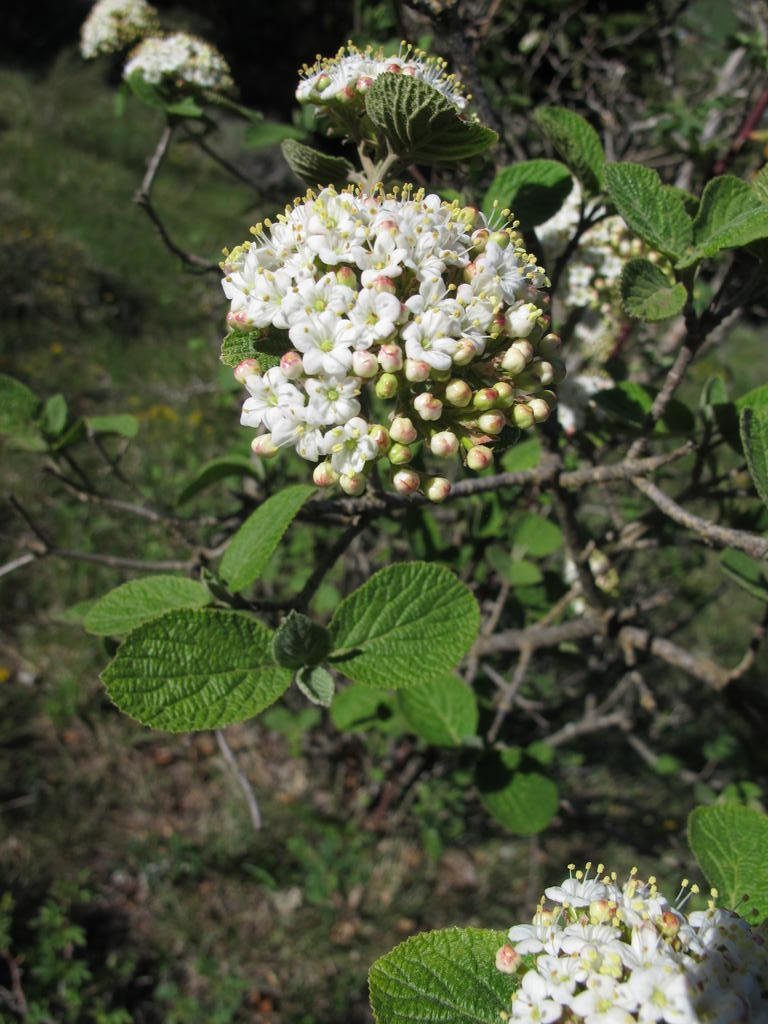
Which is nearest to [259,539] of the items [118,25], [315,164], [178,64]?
[315,164]

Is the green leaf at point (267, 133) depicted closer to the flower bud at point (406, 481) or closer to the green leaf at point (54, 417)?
the green leaf at point (54, 417)

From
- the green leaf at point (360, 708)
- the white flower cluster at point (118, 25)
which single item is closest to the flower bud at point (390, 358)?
the green leaf at point (360, 708)

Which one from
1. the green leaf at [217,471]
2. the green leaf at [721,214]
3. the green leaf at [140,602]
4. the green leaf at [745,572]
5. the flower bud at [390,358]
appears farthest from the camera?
the green leaf at [217,471]

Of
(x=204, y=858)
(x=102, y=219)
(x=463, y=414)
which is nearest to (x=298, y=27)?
(x=102, y=219)

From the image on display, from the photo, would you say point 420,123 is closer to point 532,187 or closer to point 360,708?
point 532,187

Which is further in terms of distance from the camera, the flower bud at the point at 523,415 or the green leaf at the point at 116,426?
the green leaf at the point at 116,426

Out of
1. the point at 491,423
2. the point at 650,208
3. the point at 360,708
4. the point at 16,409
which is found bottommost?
the point at 360,708

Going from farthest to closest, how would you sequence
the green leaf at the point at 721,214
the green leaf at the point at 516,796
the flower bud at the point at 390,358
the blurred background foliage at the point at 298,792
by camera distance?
the blurred background foliage at the point at 298,792, the green leaf at the point at 516,796, the green leaf at the point at 721,214, the flower bud at the point at 390,358
